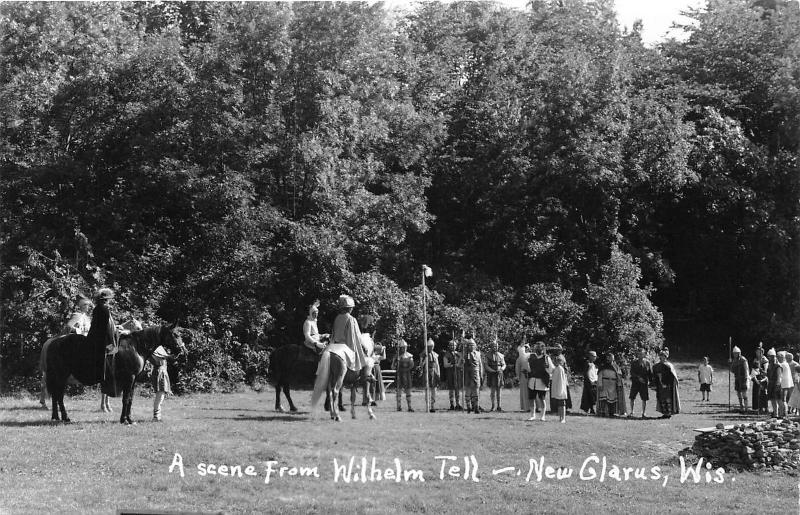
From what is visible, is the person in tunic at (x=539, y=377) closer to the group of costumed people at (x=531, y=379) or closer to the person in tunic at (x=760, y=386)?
the group of costumed people at (x=531, y=379)

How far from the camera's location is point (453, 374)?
19875 mm

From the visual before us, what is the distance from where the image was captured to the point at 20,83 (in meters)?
23.3

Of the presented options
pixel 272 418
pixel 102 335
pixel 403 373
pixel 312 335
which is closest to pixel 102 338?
pixel 102 335

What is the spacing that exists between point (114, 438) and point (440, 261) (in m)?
14.1

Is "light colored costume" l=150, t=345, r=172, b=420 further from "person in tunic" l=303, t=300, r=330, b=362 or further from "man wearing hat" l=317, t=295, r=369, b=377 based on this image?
"man wearing hat" l=317, t=295, r=369, b=377

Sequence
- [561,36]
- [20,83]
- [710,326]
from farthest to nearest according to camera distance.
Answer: [561,36], [710,326], [20,83]

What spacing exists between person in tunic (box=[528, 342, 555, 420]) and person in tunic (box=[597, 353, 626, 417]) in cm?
181

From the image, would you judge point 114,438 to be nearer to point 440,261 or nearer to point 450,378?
point 450,378

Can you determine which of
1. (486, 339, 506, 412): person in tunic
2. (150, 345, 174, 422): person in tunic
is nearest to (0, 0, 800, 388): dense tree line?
(486, 339, 506, 412): person in tunic

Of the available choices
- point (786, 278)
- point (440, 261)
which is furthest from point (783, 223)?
point (440, 261)

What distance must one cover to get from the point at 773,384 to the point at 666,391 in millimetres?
2637

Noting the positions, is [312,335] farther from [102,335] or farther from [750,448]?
[750,448]

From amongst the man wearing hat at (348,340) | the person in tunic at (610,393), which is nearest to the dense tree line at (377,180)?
the person in tunic at (610,393)

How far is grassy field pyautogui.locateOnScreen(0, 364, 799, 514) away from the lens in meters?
11.8
